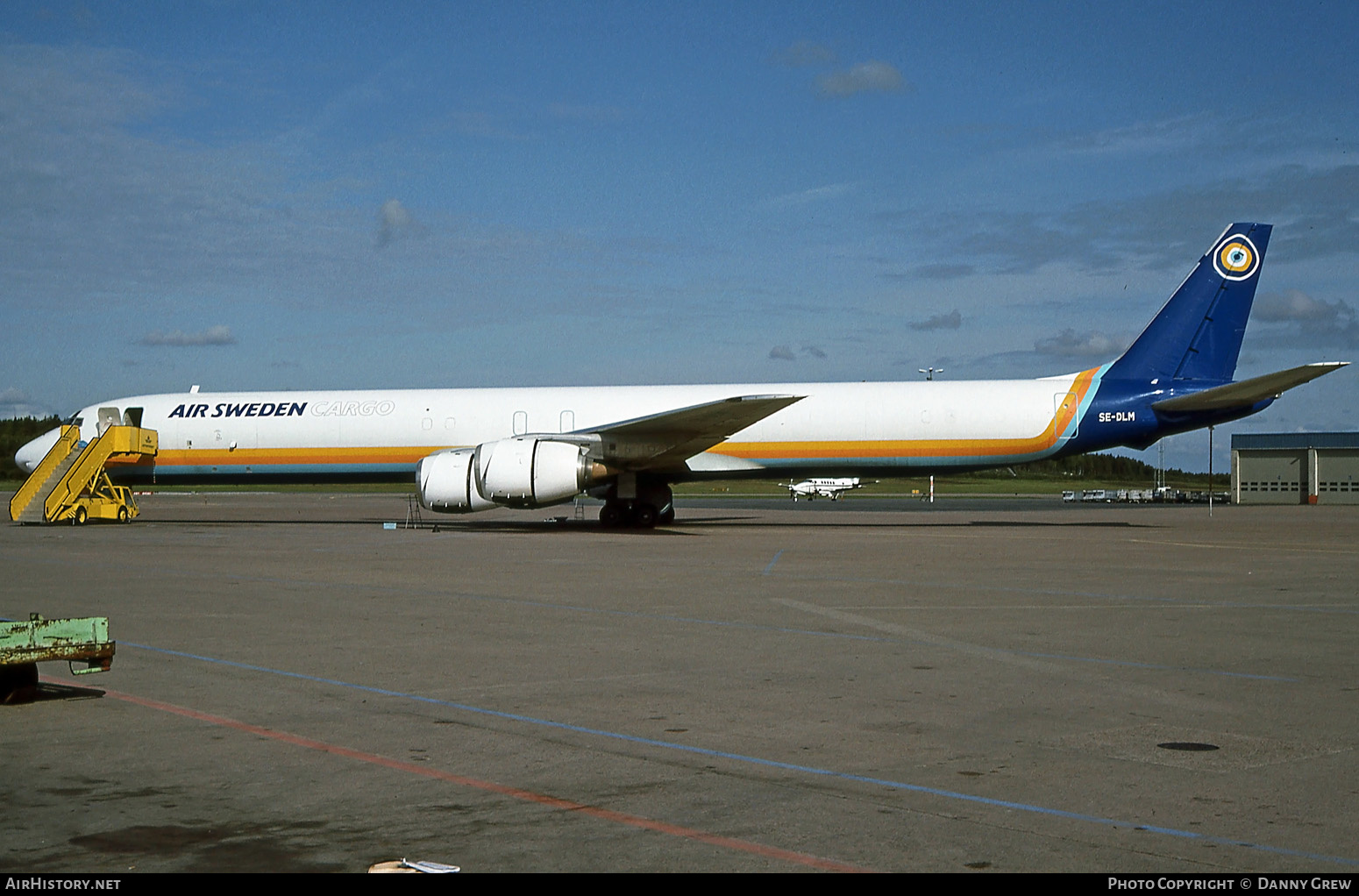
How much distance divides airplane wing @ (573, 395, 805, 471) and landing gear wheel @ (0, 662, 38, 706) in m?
18.2

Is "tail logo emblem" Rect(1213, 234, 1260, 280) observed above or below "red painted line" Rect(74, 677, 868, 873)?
above

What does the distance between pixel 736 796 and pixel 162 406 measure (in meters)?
30.0

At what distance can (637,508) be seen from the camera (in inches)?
1132

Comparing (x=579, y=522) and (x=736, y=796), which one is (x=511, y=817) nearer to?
(x=736, y=796)

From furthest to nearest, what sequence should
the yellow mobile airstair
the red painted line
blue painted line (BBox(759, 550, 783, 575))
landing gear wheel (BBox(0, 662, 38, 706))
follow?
the yellow mobile airstair, blue painted line (BBox(759, 550, 783, 575)), landing gear wheel (BBox(0, 662, 38, 706)), the red painted line

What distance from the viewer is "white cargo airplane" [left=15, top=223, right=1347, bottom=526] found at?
26.6 meters

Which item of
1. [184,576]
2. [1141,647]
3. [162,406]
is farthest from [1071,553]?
[162,406]

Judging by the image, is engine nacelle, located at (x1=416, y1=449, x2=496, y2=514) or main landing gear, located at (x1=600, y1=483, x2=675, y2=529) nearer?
engine nacelle, located at (x1=416, y1=449, x2=496, y2=514)

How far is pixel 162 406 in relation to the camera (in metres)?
31.8

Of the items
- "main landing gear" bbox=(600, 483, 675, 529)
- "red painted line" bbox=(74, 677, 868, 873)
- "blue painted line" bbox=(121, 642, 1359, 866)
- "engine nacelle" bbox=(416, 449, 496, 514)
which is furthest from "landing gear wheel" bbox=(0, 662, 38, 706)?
"main landing gear" bbox=(600, 483, 675, 529)

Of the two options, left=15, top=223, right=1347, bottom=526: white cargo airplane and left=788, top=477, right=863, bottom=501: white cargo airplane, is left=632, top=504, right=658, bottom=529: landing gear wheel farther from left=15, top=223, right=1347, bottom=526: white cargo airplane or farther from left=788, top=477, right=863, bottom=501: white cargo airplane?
left=788, top=477, right=863, bottom=501: white cargo airplane

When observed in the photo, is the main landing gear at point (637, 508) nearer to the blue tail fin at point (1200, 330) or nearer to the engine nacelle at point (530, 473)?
the engine nacelle at point (530, 473)

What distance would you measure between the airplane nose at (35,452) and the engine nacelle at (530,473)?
1398 centimetres

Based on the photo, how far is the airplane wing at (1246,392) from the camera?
2502 cm
